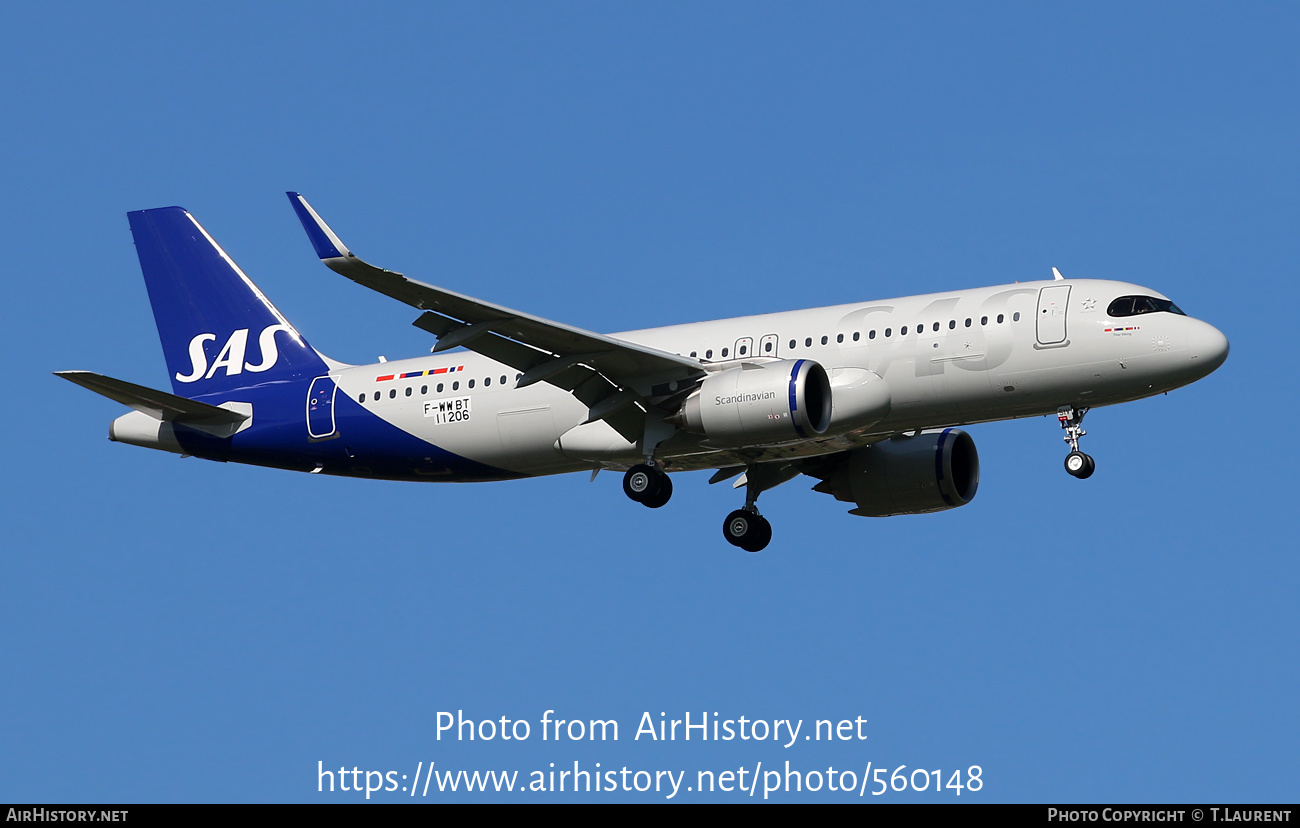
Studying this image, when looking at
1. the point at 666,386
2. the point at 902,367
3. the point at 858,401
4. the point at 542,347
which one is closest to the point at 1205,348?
the point at 902,367

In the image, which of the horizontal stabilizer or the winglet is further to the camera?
the horizontal stabilizer

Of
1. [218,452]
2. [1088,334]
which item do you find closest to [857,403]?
[1088,334]

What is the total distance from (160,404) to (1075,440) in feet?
66.5

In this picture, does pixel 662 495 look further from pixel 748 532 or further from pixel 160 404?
pixel 160 404

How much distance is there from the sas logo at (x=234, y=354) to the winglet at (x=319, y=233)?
37.7ft

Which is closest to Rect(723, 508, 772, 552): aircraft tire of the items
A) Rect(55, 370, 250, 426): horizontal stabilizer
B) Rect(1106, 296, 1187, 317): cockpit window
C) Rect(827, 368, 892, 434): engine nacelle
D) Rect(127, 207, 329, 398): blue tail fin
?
Rect(827, 368, 892, 434): engine nacelle

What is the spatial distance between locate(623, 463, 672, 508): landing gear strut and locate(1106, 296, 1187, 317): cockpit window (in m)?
9.76

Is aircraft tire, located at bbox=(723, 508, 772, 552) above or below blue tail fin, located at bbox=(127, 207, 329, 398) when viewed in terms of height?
below

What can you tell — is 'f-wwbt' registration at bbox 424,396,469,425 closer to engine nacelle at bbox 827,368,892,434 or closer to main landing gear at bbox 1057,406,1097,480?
engine nacelle at bbox 827,368,892,434

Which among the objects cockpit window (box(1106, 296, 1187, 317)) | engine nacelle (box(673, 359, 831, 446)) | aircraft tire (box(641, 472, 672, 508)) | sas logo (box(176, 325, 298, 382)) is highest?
sas logo (box(176, 325, 298, 382))

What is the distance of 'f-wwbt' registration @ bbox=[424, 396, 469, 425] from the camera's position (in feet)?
123

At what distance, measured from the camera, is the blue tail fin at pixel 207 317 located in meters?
40.4

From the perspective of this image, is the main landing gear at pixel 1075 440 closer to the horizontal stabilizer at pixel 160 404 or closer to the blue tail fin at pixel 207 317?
the blue tail fin at pixel 207 317

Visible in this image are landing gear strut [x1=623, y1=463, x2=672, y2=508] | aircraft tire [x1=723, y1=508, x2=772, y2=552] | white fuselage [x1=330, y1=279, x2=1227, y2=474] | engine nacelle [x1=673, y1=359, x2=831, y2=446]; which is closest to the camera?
engine nacelle [x1=673, y1=359, x2=831, y2=446]
